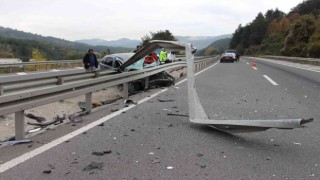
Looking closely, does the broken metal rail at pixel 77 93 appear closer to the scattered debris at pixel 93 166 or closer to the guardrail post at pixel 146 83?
the scattered debris at pixel 93 166

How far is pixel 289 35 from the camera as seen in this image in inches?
3607

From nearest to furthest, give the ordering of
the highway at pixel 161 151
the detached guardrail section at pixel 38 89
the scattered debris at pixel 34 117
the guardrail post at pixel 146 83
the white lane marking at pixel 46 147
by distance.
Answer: the highway at pixel 161 151 < the white lane marking at pixel 46 147 < the detached guardrail section at pixel 38 89 < the scattered debris at pixel 34 117 < the guardrail post at pixel 146 83

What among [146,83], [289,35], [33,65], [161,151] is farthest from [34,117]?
[289,35]

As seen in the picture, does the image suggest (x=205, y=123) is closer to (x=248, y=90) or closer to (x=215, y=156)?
(x=215, y=156)

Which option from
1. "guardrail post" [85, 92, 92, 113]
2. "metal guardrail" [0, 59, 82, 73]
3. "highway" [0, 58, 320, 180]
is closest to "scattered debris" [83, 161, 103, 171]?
"highway" [0, 58, 320, 180]

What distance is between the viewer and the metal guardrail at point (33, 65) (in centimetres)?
3183

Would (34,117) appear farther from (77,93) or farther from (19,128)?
(19,128)

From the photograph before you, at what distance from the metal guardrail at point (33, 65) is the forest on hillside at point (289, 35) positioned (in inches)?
1462

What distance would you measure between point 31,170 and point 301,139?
4072 mm

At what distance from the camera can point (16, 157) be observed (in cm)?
555

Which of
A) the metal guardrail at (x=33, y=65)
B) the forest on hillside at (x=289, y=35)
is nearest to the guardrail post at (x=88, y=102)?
the metal guardrail at (x=33, y=65)

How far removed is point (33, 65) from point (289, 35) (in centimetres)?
6803

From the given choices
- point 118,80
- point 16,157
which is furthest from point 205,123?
point 118,80

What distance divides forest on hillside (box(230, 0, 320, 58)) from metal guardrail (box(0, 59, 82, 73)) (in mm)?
37145
